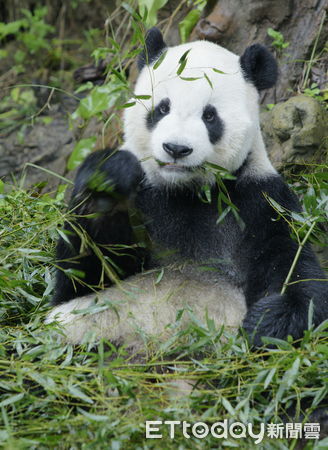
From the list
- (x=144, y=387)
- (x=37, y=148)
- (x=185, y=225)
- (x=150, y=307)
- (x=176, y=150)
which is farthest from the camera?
(x=37, y=148)

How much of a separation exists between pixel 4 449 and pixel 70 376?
0.56 meters

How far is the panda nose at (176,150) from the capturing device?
3658 mm

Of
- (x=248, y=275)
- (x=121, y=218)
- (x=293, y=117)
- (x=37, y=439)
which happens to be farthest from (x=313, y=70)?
(x=37, y=439)

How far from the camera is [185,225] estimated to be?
4.16 metres

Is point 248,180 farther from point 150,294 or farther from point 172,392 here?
point 172,392

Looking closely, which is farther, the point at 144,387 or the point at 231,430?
the point at 144,387

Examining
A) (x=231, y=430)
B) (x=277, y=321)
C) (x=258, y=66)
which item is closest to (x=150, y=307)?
(x=277, y=321)

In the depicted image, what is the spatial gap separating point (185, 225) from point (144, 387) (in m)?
1.19

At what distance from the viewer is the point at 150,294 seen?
13.1 ft

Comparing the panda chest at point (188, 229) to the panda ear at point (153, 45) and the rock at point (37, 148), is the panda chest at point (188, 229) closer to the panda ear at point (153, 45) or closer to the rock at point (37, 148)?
the panda ear at point (153, 45)

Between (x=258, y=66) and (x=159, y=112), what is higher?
(x=258, y=66)

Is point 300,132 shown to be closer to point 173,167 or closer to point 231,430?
point 173,167

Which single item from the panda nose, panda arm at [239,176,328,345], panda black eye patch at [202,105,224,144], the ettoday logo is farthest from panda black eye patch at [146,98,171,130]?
the ettoday logo

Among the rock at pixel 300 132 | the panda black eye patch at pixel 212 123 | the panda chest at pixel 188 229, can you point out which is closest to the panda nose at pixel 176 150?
the panda black eye patch at pixel 212 123
